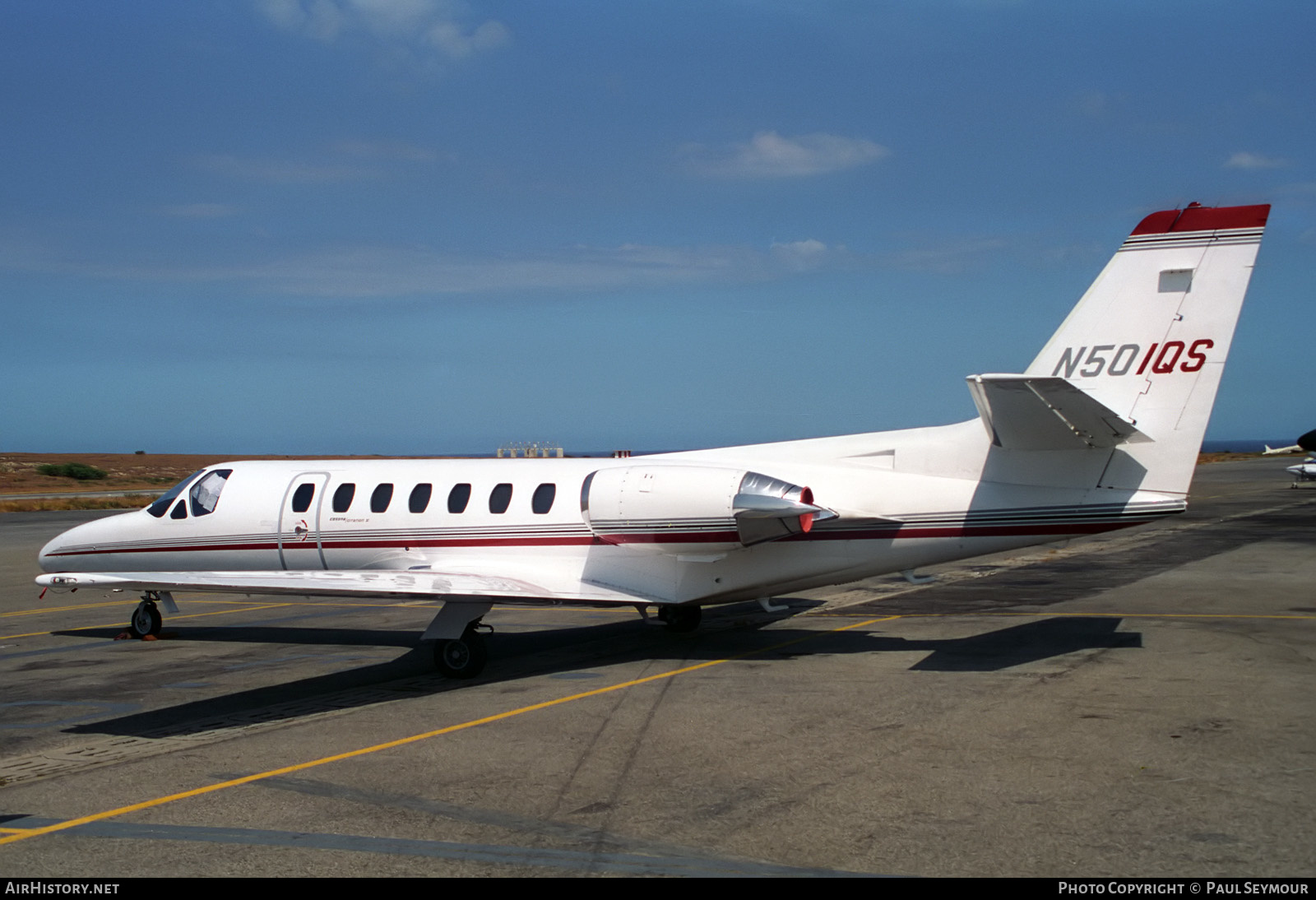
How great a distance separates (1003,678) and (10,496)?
6514 cm

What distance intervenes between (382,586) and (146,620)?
6200 mm

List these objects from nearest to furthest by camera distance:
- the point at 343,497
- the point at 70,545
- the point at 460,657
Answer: the point at 460,657 < the point at 343,497 < the point at 70,545

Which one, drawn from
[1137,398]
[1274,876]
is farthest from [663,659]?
[1274,876]

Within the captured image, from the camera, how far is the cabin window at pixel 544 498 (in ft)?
47.4

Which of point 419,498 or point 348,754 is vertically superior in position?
point 419,498

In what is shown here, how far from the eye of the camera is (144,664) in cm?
1441

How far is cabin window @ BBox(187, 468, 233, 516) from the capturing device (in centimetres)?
1662

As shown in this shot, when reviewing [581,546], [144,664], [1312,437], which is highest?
[1312,437]

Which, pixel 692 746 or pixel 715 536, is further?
pixel 715 536

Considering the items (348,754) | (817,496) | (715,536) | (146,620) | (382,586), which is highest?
(817,496)

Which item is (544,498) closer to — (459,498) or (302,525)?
(459,498)

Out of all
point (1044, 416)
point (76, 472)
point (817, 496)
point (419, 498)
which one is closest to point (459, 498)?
point (419, 498)

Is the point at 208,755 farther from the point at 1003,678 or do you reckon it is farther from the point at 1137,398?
the point at 1137,398

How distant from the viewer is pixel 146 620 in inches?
656
